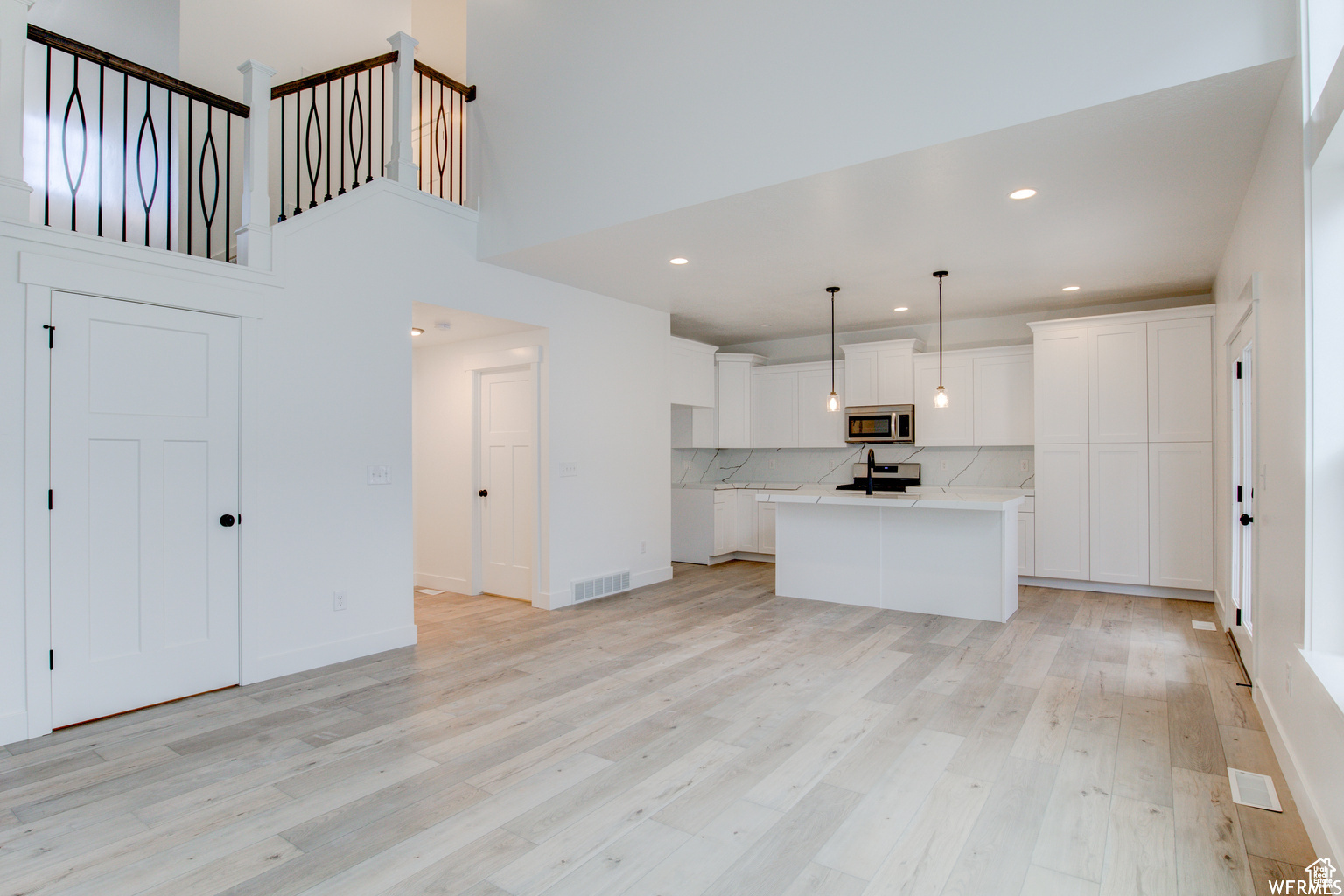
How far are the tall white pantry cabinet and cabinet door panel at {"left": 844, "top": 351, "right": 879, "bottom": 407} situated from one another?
1553mm

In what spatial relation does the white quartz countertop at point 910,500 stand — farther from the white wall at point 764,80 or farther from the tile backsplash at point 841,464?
the white wall at point 764,80

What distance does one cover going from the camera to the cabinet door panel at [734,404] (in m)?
8.00

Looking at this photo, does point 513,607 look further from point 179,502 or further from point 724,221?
point 724,221

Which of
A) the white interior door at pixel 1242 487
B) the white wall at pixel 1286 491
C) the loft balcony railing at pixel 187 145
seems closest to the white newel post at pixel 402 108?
the loft balcony railing at pixel 187 145

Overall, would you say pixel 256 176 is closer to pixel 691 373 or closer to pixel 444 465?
pixel 444 465

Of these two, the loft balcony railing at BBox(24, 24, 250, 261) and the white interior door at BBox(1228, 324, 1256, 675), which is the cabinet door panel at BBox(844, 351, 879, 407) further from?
the loft balcony railing at BBox(24, 24, 250, 261)

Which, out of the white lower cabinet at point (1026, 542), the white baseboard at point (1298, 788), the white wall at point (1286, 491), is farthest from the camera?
the white lower cabinet at point (1026, 542)

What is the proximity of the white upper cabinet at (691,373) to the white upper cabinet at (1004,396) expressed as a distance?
277 cm

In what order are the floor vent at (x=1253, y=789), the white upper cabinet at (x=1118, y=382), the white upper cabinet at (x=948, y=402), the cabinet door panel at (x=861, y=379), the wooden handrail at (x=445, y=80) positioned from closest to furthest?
the floor vent at (x=1253, y=789), the wooden handrail at (x=445, y=80), the white upper cabinet at (x=1118, y=382), the white upper cabinet at (x=948, y=402), the cabinet door panel at (x=861, y=379)

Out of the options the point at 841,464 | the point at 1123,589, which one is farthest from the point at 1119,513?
the point at 841,464

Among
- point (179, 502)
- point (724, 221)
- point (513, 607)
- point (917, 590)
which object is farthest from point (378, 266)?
point (917, 590)

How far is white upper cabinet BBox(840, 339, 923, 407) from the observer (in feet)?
22.9

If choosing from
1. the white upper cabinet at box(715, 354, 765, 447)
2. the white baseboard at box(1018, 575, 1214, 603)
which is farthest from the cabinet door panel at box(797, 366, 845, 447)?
the white baseboard at box(1018, 575, 1214, 603)

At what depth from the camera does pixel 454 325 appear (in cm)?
534
